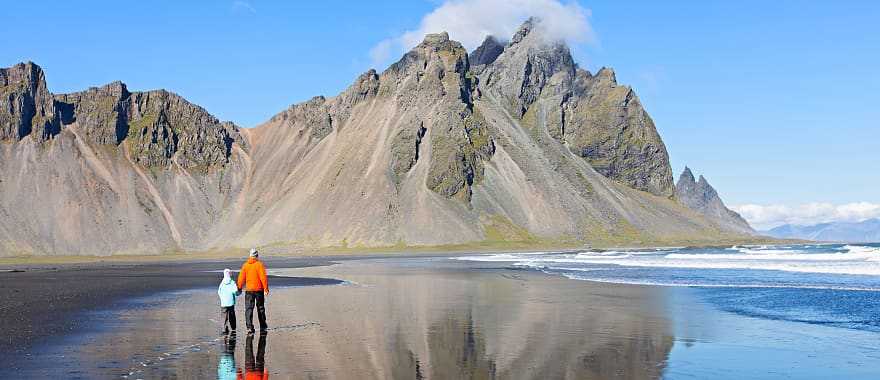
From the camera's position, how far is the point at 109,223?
14862 centimetres

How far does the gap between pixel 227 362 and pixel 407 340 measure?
4.74 meters

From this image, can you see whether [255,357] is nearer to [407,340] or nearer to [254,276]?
[407,340]

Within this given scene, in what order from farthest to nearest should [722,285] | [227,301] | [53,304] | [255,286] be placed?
[722,285], [53,304], [255,286], [227,301]

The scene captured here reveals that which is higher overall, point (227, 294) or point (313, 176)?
point (313, 176)

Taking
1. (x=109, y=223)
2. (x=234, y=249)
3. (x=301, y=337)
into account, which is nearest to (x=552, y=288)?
(x=301, y=337)

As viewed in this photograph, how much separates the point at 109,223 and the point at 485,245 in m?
65.6

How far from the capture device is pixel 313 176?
164 m

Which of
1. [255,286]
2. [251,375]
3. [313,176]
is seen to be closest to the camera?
[251,375]

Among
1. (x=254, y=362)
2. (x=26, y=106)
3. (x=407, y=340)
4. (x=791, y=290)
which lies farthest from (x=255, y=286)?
(x=26, y=106)

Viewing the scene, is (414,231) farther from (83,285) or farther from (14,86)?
(83,285)

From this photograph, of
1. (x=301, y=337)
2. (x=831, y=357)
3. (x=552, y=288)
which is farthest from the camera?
(x=552, y=288)

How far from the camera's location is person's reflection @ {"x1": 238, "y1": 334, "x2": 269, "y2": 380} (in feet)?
50.5

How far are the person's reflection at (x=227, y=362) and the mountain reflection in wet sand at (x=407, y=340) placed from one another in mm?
37

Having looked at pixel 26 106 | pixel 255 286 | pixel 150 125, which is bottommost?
pixel 255 286
